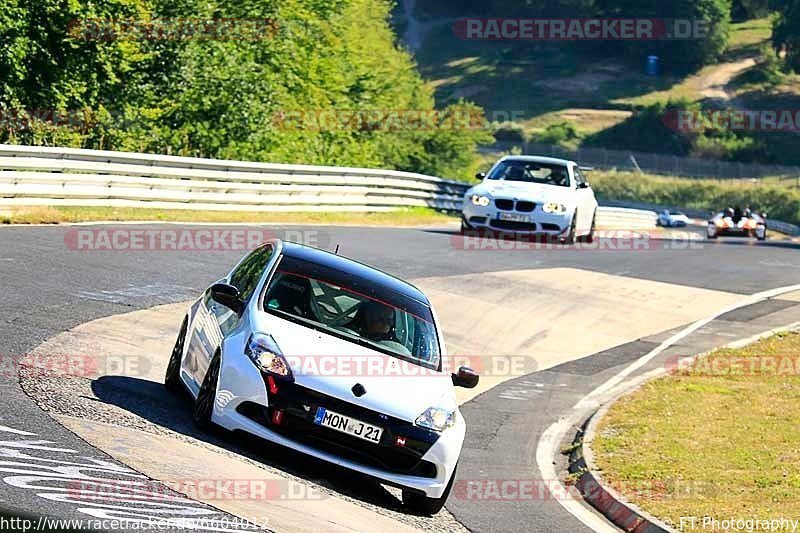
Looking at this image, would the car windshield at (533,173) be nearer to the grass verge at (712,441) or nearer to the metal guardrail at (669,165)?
the grass verge at (712,441)

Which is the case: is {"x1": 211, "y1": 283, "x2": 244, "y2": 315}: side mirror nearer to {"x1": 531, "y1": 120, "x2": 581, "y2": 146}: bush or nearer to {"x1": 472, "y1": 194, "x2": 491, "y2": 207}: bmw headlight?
{"x1": 472, "y1": 194, "x2": 491, "y2": 207}: bmw headlight

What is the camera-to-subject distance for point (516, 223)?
25.2 m

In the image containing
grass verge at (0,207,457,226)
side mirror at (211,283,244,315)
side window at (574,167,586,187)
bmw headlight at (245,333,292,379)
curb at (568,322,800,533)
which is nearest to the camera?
bmw headlight at (245,333,292,379)

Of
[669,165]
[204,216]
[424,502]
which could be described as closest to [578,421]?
[424,502]

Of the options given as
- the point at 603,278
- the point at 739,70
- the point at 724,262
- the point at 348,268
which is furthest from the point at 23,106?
the point at 739,70

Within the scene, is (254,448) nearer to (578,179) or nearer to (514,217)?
(514,217)

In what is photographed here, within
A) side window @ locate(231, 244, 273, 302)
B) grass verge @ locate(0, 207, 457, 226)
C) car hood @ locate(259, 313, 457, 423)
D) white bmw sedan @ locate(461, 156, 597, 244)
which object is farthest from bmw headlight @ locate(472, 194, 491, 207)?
car hood @ locate(259, 313, 457, 423)

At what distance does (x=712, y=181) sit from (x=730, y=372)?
80.8 m

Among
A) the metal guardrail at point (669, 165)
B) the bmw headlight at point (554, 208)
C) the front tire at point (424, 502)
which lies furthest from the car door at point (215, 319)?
the metal guardrail at point (669, 165)

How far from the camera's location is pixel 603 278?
2275 cm

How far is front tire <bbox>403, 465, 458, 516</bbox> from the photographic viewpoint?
29.8 feet

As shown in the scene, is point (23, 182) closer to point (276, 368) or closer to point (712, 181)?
point (276, 368)

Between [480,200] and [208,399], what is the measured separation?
53.7ft

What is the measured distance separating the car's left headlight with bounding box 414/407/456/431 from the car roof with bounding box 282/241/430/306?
138 centimetres
